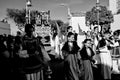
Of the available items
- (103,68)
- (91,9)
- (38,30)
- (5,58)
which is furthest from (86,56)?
(91,9)

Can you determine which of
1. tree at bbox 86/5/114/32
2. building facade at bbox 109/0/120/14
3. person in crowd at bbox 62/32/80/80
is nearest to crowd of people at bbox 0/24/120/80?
person in crowd at bbox 62/32/80/80

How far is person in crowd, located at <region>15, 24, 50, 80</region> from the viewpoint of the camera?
4289mm

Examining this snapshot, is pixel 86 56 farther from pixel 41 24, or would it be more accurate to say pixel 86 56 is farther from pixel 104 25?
pixel 104 25

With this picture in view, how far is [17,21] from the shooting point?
228 ft

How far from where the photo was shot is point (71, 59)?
6.79 m

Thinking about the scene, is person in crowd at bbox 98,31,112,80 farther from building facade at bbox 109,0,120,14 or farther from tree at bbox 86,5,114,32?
building facade at bbox 109,0,120,14

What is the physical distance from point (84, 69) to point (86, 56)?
414 millimetres

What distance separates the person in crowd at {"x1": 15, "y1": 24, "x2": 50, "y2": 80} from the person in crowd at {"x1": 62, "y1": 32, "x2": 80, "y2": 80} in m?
2.41

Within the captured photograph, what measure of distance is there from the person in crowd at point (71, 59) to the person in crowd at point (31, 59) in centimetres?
241

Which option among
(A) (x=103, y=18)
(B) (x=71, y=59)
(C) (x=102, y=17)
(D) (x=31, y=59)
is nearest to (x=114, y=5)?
(C) (x=102, y=17)

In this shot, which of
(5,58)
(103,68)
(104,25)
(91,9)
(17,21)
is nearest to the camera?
(5,58)

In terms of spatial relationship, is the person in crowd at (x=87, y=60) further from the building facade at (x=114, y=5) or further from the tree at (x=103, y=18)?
the building facade at (x=114, y=5)

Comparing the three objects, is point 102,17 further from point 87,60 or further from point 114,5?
point 87,60

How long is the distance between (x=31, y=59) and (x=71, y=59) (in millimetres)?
2623
